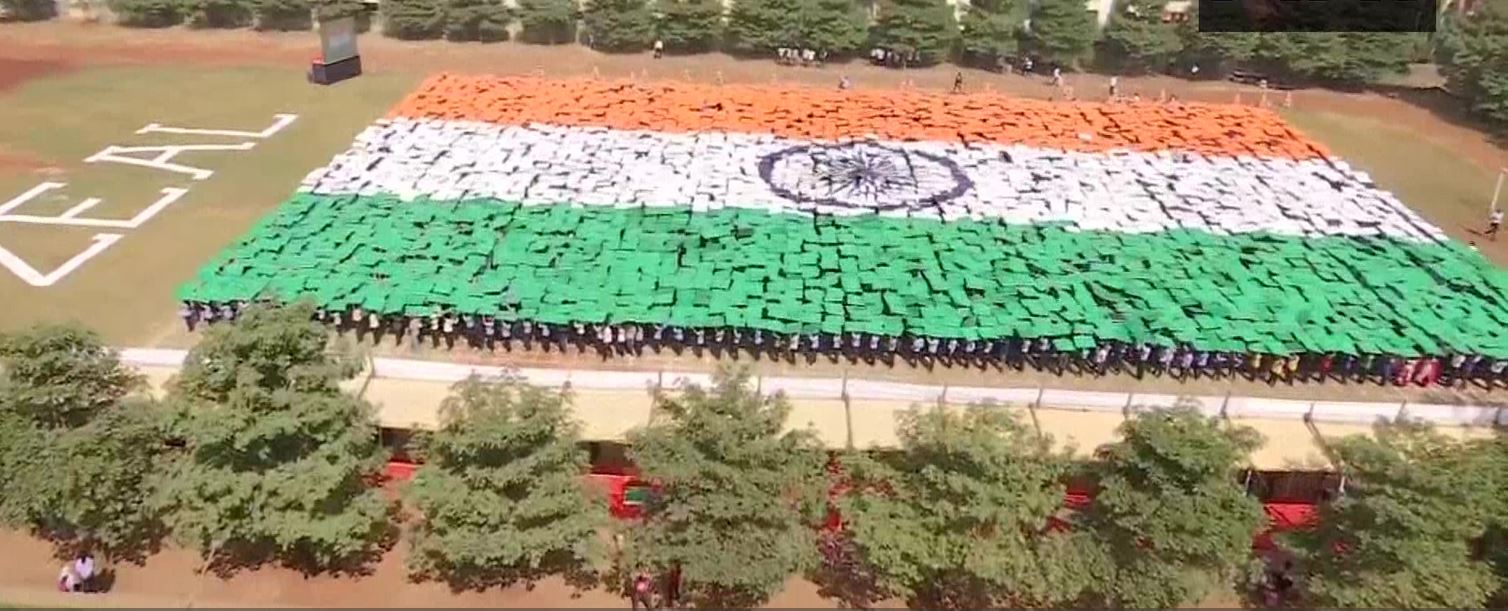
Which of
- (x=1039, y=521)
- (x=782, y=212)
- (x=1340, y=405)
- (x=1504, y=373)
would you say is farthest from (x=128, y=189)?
(x=1504, y=373)

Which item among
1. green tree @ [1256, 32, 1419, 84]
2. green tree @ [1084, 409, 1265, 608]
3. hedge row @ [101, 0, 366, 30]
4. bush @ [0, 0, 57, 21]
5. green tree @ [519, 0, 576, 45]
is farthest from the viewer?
bush @ [0, 0, 57, 21]

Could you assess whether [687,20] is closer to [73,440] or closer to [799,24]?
[799,24]

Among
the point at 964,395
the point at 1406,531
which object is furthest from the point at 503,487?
the point at 1406,531

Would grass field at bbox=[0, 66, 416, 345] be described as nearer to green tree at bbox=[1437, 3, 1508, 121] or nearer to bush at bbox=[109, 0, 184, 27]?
bush at bbox=[109, 0, 184, 27]

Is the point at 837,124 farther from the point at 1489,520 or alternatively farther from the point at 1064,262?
the point at 1489,520

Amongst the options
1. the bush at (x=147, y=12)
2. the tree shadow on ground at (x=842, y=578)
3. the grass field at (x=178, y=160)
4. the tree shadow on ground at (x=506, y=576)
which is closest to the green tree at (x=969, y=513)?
the tree shadow on ground at (x=842, y=578)
